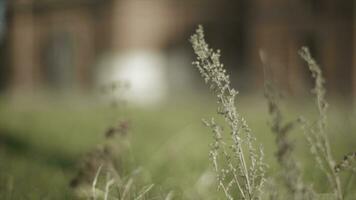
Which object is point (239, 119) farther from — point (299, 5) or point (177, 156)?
point (299, 5)

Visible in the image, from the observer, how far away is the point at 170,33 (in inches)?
855

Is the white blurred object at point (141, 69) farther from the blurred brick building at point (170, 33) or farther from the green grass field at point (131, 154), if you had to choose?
the green grass field at point (131, 154)

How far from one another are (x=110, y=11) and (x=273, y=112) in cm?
2078

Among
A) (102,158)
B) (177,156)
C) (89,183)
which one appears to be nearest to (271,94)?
(102,158)

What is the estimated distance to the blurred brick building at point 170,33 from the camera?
59.0ft

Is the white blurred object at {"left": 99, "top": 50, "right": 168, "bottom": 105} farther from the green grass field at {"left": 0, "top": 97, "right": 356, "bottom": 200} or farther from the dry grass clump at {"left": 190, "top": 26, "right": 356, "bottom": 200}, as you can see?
the dry grass clump at {"left": 190, "top": 26, "right": 356, "bottom": 200}

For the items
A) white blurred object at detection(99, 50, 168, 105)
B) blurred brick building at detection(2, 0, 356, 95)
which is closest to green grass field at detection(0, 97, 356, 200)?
blurred brick building at detection(2, 0, 356, 95)

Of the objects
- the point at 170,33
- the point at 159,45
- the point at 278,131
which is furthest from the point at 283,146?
the point at 170,33

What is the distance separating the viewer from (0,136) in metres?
5.39

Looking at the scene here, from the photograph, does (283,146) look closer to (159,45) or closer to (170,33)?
(159,45)

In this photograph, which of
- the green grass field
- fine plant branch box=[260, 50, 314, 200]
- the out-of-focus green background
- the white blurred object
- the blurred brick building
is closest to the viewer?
fine plant branch box=[260, 50, 314, 200]

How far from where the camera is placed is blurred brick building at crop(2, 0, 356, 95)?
18.0m

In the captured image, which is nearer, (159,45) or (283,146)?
(283,146)

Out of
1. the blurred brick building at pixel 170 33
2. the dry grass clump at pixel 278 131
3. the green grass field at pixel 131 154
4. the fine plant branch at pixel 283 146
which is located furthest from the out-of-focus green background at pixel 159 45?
the fine plant branch at pixel 283 146
